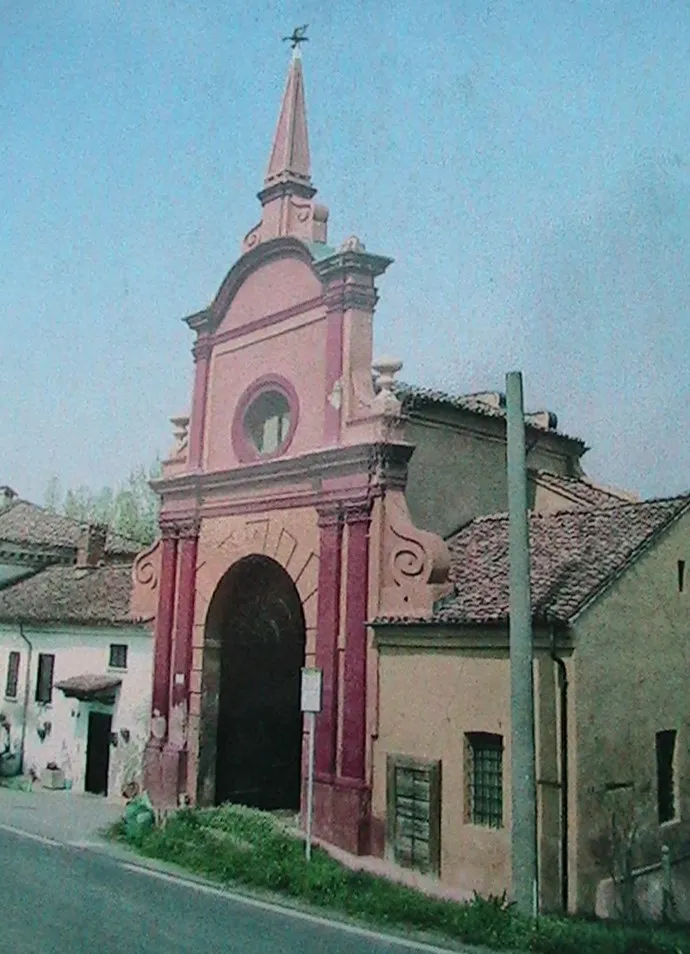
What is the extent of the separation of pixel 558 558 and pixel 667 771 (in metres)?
3.89

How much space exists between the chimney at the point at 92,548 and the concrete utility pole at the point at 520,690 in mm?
21202

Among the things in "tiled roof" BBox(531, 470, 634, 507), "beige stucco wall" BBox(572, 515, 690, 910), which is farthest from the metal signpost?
"tiled roof" BBox(531, 470, 634, 507)

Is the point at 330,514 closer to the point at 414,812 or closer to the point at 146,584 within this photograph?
the point at 414,812

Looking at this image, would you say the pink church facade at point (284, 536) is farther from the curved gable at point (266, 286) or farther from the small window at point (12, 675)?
the small window at point (12, 675)

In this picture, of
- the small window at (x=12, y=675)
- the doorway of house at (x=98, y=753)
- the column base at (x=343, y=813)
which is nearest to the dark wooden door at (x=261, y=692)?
the doorway of house at (x=98, y=753)

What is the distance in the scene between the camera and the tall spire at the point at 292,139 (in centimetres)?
2150

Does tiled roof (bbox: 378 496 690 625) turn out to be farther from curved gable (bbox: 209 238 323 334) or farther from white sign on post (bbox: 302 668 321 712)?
curved gable (bbox: 209 238 323 334)

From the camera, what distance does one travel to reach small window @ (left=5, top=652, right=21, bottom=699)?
90.4 ft

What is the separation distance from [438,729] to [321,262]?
9.44 m

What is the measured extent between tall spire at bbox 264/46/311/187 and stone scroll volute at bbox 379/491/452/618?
8.64m

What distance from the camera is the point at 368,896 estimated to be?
13.1m

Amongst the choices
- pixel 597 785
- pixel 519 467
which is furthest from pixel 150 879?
pixel 519 467

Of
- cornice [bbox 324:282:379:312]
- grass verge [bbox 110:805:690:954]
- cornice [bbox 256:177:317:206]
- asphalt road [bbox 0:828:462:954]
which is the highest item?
cornice [bbox 256:177:317:206]

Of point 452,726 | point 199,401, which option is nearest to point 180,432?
point 199,401
